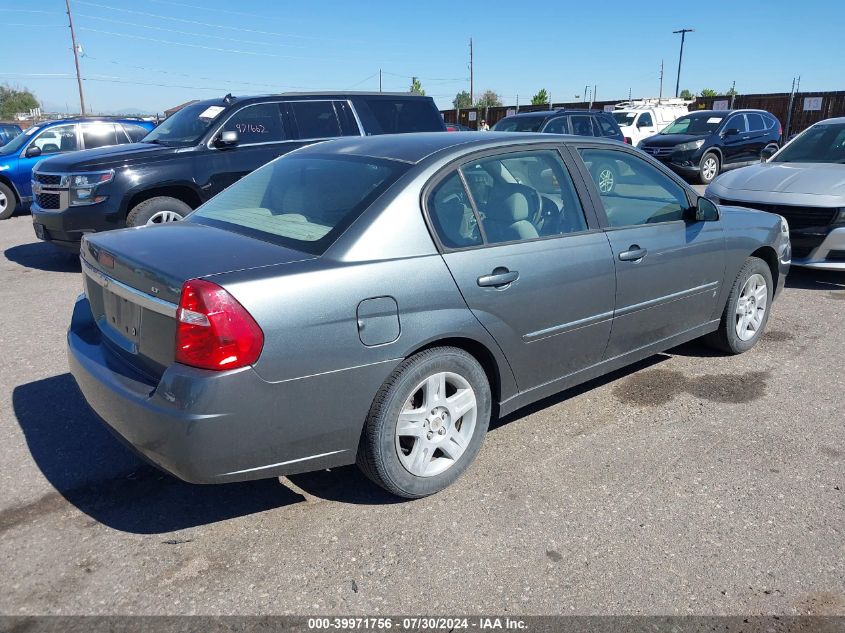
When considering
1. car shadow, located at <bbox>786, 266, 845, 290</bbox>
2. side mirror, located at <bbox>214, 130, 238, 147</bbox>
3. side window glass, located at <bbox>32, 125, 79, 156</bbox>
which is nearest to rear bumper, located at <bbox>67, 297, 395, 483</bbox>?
side mirror, located at <bbox>214, 130, 238, 147</bbox>

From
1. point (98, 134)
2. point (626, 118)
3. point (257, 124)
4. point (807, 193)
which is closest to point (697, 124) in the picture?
point (626, 118)

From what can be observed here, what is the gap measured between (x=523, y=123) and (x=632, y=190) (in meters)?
10.3

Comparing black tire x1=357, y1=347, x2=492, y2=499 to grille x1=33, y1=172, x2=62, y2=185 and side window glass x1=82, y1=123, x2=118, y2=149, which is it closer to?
grille x1=33, y1=172, x2=62, y2=185

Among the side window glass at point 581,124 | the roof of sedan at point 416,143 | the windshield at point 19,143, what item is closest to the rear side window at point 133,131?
the windshield at point 19,143

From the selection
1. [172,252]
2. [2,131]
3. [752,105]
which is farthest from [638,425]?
[752,105]

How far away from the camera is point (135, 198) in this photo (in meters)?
7.53

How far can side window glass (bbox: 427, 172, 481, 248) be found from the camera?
3234 millimetres

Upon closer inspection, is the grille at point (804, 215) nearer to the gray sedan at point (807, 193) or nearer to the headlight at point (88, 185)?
the gray sedan at point (807, 193)

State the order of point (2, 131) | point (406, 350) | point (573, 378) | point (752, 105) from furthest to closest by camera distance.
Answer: point (752, 105)
point (2, 131)
point (573, 378)
point (406, 350)

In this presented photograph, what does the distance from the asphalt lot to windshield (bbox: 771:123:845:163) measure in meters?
4.76

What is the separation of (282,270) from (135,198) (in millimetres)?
5508

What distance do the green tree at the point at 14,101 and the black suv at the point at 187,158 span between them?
8942 centimetres

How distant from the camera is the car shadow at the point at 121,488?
3121 millimetres

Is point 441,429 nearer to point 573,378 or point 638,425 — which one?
point 573,378
